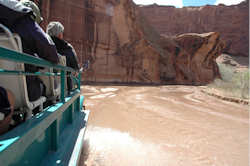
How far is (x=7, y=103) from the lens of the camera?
2.83 feet

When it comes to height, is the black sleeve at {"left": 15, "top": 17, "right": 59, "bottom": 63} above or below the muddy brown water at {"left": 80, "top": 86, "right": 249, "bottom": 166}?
above

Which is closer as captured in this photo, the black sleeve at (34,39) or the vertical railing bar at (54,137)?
the black sleeve at (34,39)

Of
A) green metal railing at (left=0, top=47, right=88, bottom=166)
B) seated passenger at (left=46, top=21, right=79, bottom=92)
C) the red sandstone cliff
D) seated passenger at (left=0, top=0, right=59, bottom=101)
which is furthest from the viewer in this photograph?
the red sandstone cliff

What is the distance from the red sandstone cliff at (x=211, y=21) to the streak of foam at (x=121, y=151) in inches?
1617

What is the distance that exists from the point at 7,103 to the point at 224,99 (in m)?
9.15

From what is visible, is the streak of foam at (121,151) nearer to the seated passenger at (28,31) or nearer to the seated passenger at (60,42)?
the seated passenger at (60,42)

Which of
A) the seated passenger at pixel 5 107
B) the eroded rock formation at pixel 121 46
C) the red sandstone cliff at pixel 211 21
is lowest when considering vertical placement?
the seated passenger at pixel 5 107

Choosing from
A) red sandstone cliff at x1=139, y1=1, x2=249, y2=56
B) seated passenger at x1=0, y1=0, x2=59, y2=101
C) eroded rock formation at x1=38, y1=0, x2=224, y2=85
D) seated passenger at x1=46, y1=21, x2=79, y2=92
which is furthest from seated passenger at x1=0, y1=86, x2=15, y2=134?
red sandstone cliff at x1=139, y1=1, x2=249, y2=56

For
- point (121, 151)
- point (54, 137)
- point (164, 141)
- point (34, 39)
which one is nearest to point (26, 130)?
point (54, 137)

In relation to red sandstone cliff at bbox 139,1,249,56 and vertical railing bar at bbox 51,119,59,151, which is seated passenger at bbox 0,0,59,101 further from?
red sandstone cliff at bbox 139,1,249,56

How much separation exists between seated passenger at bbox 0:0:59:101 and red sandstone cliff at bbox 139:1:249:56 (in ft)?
138

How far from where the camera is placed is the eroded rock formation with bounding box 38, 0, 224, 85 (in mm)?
14805

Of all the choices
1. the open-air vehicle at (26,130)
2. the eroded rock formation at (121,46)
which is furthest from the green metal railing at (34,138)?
the eroded rock formation at (121,46)

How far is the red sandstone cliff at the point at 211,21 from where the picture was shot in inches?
1439
